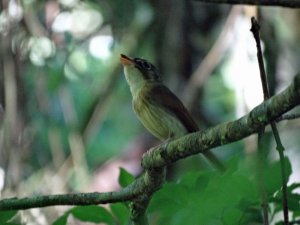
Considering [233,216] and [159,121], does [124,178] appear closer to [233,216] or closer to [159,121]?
[233,216]

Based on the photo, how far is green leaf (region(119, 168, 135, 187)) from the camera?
236 cm

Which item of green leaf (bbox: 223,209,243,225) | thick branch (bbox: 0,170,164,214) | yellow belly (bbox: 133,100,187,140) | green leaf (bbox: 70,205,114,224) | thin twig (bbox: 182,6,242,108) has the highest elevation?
thin twig (bbox: 182,6,242,108)

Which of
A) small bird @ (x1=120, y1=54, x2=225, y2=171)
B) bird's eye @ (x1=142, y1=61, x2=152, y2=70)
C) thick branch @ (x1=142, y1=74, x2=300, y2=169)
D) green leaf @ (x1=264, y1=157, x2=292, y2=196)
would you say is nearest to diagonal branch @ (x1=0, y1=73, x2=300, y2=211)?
thick branch @ (x1=142, y1=74, x2=300, y2=169)

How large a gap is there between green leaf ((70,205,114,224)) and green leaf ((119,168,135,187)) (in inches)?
5.2

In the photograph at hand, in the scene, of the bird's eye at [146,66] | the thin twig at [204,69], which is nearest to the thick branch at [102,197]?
the bird's eye at [146,66]

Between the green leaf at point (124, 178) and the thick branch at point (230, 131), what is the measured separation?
0.09 m

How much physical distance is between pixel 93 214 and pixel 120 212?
8 cm

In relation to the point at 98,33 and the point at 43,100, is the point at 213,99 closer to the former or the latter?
the point at 98,33

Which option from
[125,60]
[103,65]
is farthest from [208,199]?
[103,65]

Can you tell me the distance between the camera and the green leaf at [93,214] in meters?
2.21

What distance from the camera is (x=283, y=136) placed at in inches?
218

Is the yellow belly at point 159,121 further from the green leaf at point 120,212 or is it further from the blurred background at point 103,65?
the green leaf at point 120,212

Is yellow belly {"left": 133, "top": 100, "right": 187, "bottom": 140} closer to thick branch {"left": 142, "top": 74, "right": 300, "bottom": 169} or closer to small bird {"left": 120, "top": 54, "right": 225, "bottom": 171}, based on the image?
small bird {"left": 120, "top": 54, "right": 225, "bottom": 171}

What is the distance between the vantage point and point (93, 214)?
2.23 meters
